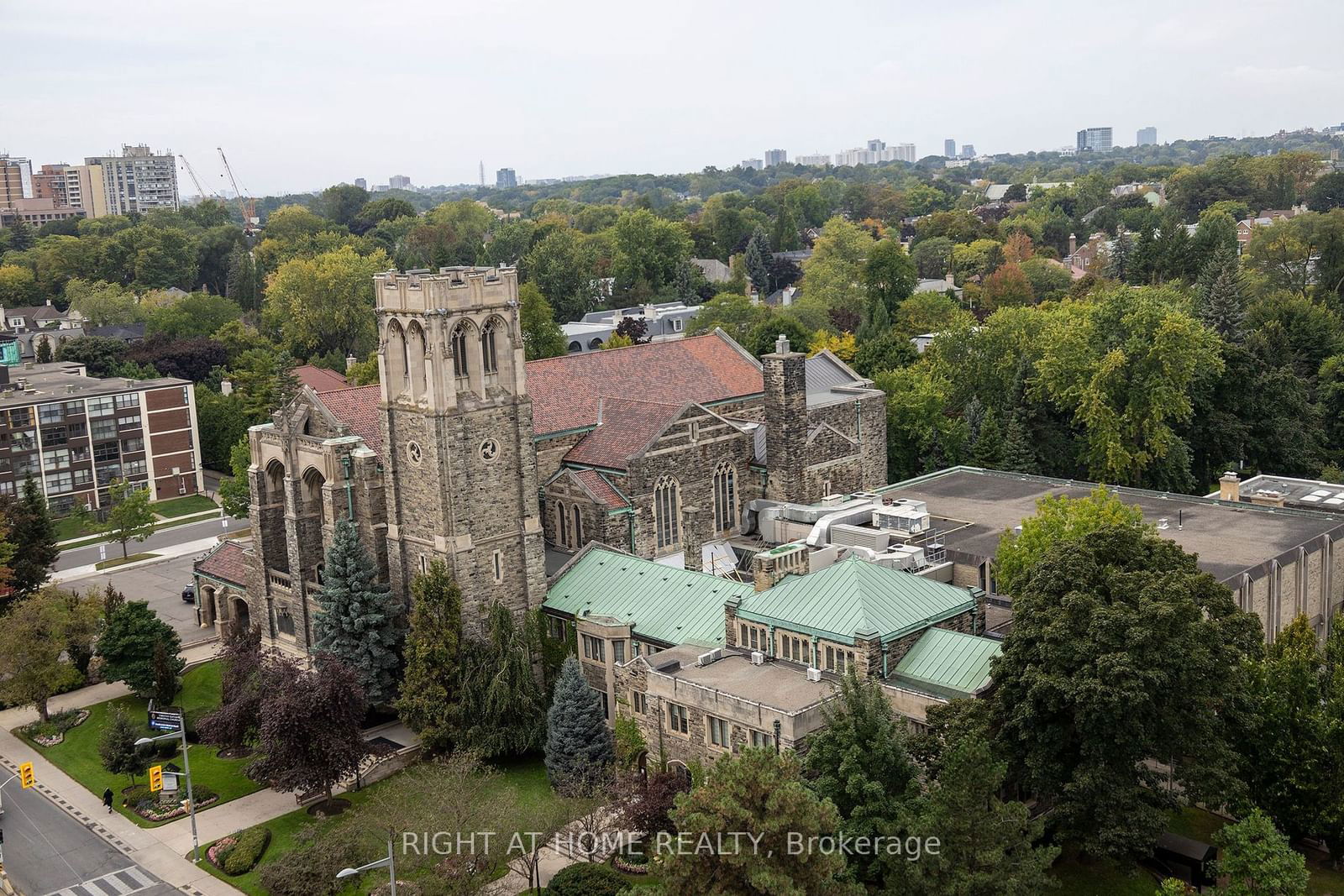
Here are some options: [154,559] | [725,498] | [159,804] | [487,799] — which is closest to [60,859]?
[159,804]

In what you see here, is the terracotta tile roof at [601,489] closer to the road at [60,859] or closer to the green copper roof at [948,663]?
the green copper roof at [948,663]

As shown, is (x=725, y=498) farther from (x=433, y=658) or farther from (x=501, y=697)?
(x=433, y=658)

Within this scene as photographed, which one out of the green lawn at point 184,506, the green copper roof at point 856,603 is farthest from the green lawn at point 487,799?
the green lawn at point 184,506

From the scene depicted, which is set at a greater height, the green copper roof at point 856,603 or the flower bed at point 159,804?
the green copper roof at point 856,603

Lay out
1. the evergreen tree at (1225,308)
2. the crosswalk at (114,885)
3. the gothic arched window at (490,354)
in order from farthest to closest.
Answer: the evergreen tree at (1225,308) < the gothic arched window at (490,354) < the crosswalk at (114,885)

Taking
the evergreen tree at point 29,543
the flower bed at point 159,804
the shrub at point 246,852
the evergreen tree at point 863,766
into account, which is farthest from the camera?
the evergreen tree at point 29,543

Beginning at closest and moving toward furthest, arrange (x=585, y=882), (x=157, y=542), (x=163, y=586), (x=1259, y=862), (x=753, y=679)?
(x=1259, y=862) → (x=585, y=882) → (x=753, y=679) → (x=163, y=586) → (x=157, y=542)
